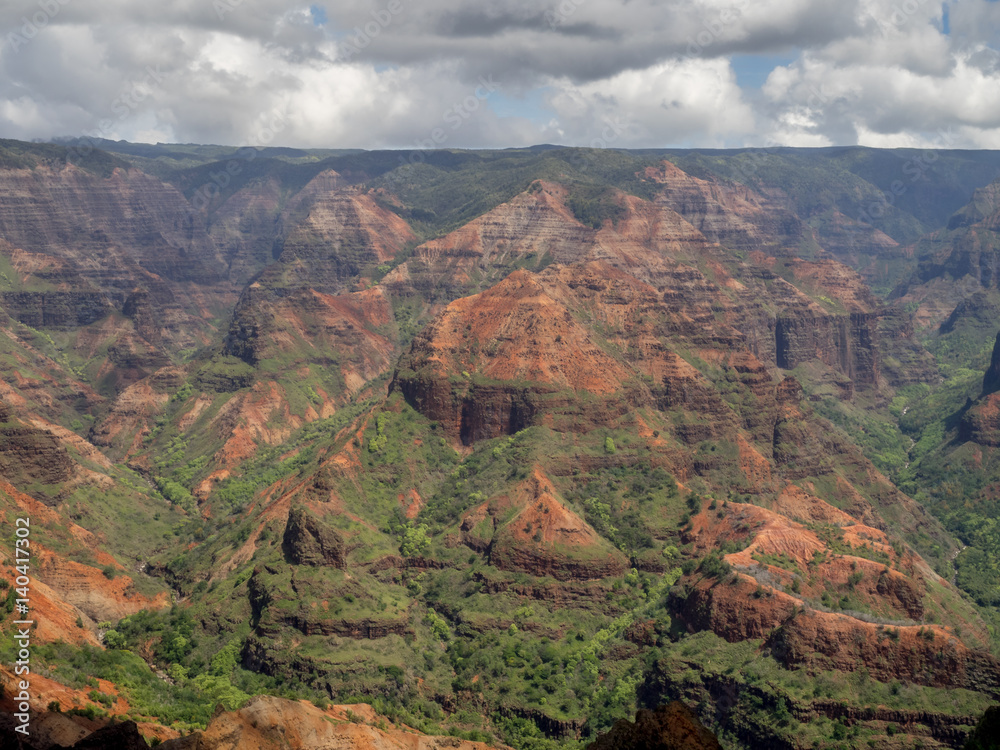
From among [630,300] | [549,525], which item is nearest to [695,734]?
[549,525]

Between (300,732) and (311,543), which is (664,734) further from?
(311,543)

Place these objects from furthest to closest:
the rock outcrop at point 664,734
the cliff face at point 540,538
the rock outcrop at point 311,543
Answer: the cliff face at point 540,538 < the rock outcrop at point 311,543 < the rock outcrop at point 664,734

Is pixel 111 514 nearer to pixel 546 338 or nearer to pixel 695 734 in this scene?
pixel 546 338

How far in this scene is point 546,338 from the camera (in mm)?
170250

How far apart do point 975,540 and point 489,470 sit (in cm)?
9209

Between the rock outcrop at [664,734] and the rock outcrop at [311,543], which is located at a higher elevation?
the rock outcrop at [664,734]

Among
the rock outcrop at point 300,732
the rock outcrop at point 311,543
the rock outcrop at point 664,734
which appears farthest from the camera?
the rock outcrop at point 311,543

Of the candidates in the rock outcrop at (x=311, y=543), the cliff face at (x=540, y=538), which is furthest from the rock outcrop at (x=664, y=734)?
the cliff face at (x=540, y=538)

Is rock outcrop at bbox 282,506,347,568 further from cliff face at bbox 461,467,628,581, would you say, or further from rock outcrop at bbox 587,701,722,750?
rock outcrop at bbox 587,701,722,750

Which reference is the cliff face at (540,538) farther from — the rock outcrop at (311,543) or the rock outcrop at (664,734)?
the rock outcrop at (664,734)

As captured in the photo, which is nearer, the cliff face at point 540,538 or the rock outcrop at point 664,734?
the rock outcrop at point 664,734

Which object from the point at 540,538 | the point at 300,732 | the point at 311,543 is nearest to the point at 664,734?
the point at 300,732

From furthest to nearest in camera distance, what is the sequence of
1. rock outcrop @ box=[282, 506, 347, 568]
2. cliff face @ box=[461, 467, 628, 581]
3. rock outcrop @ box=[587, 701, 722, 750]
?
1. cliff face @ box=[461, 467, 628, 581]
2. rock outcrop @ box=[282, 506, 347, 568]
3. rock outcrop @ box=[587, 701, 722, 750]

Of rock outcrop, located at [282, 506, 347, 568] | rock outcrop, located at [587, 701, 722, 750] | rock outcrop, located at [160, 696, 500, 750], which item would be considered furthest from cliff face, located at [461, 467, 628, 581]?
rock outcrop, located at [587, 701, 722, 750]
